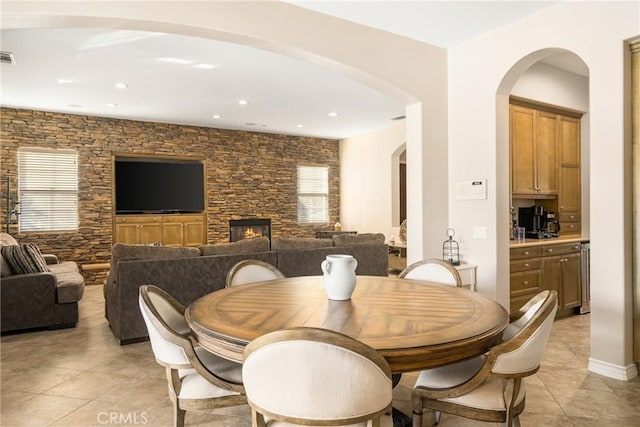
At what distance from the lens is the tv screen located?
7.44 metres

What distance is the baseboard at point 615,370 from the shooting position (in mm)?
2898

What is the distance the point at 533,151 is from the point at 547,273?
1384 millimetres

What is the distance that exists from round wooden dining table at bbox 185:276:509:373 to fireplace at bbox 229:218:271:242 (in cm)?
617

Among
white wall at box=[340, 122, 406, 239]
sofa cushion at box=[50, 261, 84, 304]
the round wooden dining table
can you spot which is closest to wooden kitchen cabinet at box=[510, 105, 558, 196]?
the round wooden dining table

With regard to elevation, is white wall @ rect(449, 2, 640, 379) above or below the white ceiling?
below

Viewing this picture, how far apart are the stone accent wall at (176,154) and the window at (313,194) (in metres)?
0.13

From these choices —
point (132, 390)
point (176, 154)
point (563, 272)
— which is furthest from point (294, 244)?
point (176, 154)

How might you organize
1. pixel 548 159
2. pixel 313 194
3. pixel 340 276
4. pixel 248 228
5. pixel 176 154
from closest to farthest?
pixel 340 276 → pixel 548 159 → pixel 176 154 → pixel 248 228 → pixel 313 194

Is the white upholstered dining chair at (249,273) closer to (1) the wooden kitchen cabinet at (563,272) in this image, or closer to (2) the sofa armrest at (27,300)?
(2) the sofa armrest at (27,300)

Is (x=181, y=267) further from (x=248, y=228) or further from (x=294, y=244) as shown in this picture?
(x=248, y=228)

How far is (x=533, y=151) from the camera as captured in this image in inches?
184

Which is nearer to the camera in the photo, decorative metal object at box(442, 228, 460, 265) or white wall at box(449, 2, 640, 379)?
white wall at box(449, 2, 640, 379)

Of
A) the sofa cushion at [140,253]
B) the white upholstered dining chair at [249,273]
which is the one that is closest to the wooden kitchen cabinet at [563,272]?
Answer: the white upholstered dining chair at [249,273]

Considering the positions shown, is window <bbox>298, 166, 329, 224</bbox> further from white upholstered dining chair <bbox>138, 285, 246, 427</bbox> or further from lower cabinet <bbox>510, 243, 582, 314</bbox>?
white upholstered dining chair <bbox>138, 285, 246, 427</bbox>
